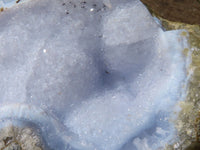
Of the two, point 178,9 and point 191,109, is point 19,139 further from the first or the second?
point 178,9

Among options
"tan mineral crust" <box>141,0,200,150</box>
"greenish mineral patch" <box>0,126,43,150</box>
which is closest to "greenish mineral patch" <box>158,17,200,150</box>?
"tan mineral crust" <box>141,0,200,150</box>

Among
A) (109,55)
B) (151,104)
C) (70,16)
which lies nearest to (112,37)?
(109,55)

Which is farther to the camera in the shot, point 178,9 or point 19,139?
point 178,9

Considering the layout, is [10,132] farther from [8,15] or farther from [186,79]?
[186,79]

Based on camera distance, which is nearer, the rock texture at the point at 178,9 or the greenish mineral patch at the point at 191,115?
the greenish mineral patch at the point at 191,115

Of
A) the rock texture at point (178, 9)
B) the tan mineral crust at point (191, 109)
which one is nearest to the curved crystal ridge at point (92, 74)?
the tan mineral crust at point (191, 109)

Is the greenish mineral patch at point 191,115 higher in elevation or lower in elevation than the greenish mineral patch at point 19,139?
lower

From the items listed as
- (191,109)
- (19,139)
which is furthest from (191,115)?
(19,139)

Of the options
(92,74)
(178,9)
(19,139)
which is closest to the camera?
(19,139)

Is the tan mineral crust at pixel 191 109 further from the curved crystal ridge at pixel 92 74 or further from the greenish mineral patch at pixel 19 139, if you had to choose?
the greenish mineral patch at pixel 19 139

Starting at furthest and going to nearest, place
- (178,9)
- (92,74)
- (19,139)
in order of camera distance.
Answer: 1. (178,9)
2. (92,74)
3. (19,139)
